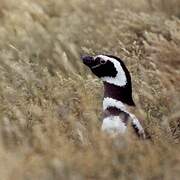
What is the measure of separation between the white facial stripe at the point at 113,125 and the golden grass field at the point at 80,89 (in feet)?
0.20

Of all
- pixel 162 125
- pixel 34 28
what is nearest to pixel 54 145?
pixel 162 125

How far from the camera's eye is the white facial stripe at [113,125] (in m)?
4.78

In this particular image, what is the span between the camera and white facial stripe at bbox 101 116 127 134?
4781mm

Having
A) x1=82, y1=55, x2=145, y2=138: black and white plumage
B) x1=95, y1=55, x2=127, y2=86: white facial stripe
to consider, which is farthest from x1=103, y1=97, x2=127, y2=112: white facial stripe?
x1=95, y1=55, x2=127, y2=86: white facial stripe

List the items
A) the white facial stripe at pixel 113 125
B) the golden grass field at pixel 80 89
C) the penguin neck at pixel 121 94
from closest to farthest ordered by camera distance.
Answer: the golden grass field at pixel 80 89, the white facial stripe at pixel 113 125, the penguin neck at pixel 121 94

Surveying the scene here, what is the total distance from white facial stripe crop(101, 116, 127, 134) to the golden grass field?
0.20 feet

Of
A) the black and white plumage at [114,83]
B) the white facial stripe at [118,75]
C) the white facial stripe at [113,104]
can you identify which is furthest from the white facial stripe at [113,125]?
the white facial stripe at [118,75]

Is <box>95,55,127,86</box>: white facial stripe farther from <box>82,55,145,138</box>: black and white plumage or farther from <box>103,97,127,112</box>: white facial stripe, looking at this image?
<box>103,97,127,112</box>: white facial stripe

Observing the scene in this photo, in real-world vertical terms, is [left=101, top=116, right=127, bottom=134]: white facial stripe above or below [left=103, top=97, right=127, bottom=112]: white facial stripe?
above

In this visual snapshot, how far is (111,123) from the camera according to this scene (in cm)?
491

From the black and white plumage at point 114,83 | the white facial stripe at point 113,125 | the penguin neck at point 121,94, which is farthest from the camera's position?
the penguin neck at point 121,94

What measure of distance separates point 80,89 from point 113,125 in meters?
0.89

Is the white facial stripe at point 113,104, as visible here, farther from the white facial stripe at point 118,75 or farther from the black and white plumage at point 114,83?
the white facial stripe at point 118,75

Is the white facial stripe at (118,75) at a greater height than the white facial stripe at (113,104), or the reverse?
the white facial stripe at (118,75)
